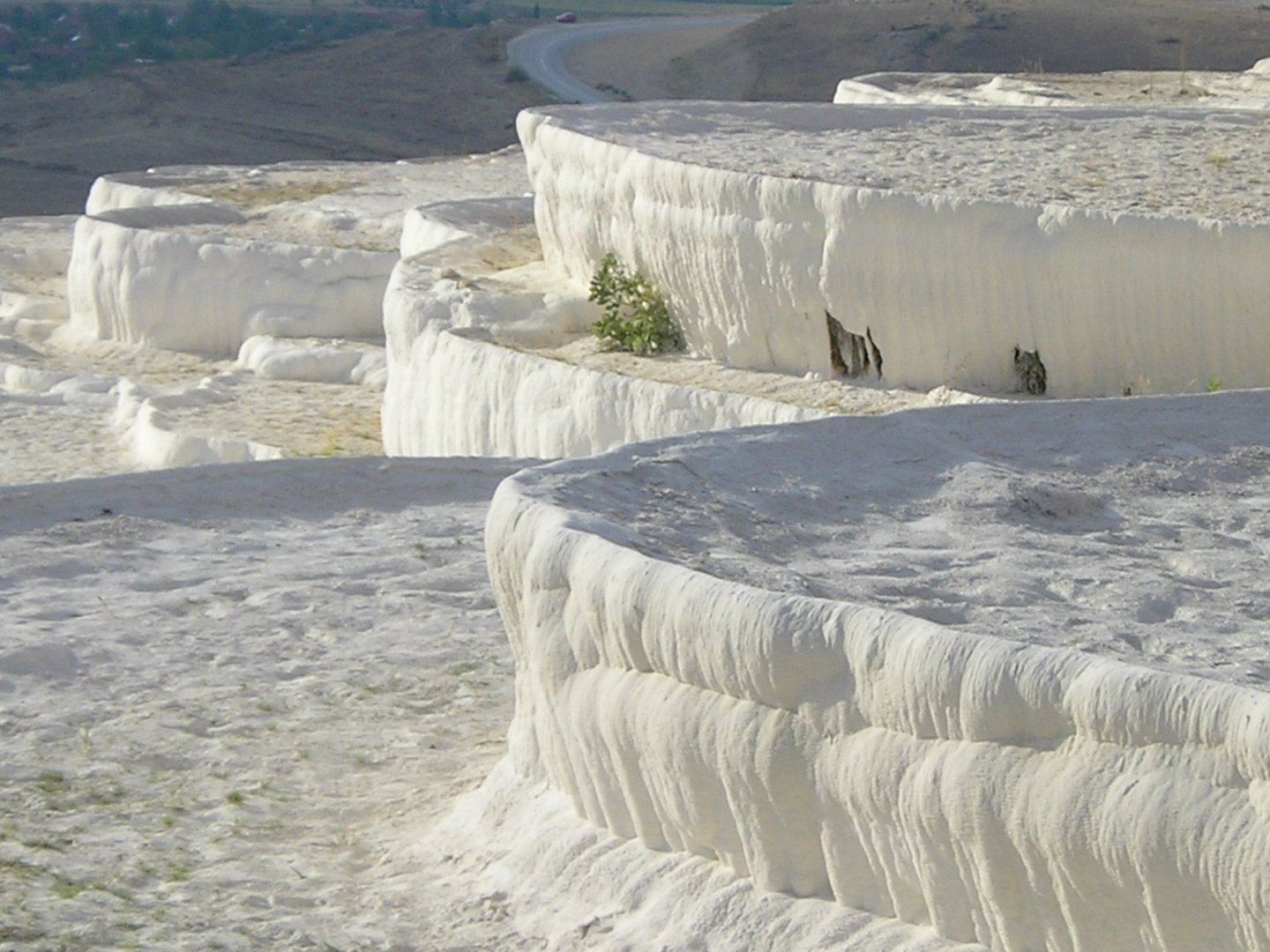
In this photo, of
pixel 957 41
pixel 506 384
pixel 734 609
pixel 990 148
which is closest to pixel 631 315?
pixel 506 384

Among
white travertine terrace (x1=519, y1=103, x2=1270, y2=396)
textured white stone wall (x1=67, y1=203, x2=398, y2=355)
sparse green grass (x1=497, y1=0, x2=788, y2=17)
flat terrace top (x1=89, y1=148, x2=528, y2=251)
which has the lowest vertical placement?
sparse green grass (x1=497, y1=0, x2=788, y2=17)

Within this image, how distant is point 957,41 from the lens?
39438 millimetres

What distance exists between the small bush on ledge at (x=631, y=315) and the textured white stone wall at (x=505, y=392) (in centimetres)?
36

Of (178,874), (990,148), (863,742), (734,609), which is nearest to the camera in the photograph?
(863,742)

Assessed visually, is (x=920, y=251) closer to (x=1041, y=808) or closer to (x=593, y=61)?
(x=1041, y=808)

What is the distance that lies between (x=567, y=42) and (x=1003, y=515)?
4434 cm

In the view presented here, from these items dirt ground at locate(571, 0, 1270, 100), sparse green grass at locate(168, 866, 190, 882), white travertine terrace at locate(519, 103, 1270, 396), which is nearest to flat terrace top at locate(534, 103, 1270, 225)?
white travertine terrace at locate(519, 103, 1270, 396)

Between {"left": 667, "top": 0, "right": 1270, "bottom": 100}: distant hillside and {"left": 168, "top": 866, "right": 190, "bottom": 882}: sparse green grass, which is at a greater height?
{"left": 168, "top": 866, "right": 190, "bottom": 882}: sparse green grass

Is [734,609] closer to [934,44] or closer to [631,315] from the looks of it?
[631,315]

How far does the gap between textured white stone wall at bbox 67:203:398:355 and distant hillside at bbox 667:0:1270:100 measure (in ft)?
78.6

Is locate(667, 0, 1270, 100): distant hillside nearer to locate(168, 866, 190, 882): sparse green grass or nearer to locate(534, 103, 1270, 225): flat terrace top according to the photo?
locate(534, 103, 1270, 225): flat terrace top

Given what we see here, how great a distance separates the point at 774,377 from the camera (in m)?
8.80

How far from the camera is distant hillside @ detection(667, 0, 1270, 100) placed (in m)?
37.6

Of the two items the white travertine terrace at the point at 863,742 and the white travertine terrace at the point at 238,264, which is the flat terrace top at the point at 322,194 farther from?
the white travertine terrace at the point at 863,742
